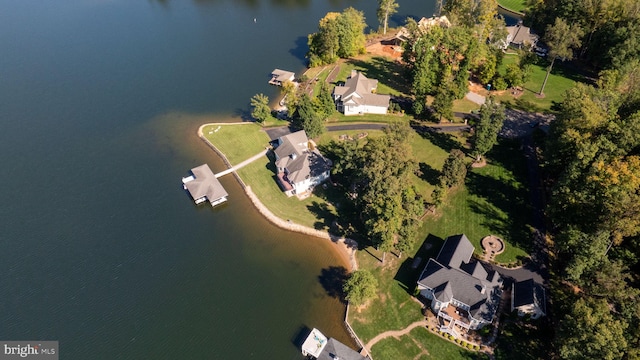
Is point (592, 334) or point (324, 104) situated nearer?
point (592, 334)

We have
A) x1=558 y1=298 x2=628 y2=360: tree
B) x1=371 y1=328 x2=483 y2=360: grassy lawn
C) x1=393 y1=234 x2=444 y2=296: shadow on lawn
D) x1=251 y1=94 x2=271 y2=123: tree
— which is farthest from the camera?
x1=251 y1=94 x2=271 y2=123: tree

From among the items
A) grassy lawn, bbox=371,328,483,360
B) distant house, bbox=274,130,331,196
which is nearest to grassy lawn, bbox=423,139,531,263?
grassy lawn, bbox=371,328,483,360

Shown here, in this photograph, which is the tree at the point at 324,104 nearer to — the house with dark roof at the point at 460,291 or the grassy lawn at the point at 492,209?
the grassy lawn at the point at 492,209

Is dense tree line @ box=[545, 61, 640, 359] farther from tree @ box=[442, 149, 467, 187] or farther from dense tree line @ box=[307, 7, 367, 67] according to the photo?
dense tree line @ box=[307, 7, 367, 67]

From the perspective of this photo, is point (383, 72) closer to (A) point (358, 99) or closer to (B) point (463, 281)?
(A) point (358, 99)

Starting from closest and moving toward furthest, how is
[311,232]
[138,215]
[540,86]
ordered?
[311,232] < [138,215] < [540,86]

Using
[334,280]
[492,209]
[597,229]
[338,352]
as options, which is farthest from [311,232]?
[597,229]
